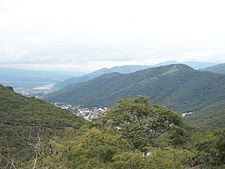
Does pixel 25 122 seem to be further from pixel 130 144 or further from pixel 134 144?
pixel 130 144

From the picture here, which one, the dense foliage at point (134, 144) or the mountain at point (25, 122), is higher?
the dense foliage at point (134, 144)

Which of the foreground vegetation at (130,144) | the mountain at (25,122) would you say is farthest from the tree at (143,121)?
the mountain at (25,122)

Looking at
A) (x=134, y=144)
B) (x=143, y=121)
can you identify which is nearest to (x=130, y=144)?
(x=134, y=144)

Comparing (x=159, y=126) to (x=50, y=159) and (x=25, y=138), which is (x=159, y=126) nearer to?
(x=50, y=159)

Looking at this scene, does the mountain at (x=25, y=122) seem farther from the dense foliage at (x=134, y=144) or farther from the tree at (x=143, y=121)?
the tree at (x=143, y=121)

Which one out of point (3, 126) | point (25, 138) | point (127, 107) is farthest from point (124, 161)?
point (3, 126)

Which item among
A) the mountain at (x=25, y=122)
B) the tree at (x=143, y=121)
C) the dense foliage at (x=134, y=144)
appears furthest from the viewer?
the mountain at (x=25, y=122)

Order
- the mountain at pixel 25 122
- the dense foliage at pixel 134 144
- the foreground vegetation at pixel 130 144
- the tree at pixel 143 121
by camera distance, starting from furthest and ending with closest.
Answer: the mountain at pixel 25 122, the tree at pixel 143 121, the dense foliage at pixel 134 144, the foreground vegetation at pixel 130 144
